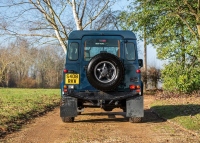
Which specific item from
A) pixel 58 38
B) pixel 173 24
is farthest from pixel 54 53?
pixel 173 24

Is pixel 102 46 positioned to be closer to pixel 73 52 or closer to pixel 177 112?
pixel 73 52

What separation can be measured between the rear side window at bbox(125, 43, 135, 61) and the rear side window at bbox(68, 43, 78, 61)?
1.42m

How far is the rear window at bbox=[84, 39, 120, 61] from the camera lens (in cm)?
940

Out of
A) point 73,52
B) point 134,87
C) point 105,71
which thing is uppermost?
point 73,52

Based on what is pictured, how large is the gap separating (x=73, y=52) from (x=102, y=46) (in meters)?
0.85

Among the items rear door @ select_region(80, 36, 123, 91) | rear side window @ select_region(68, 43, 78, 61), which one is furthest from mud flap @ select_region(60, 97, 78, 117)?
rear door @ select_region(80, 36, 123, 91)

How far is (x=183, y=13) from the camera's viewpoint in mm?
19047

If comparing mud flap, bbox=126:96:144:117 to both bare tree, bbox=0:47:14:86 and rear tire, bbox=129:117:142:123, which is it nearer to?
rear tire, bbox=129:117:142:123

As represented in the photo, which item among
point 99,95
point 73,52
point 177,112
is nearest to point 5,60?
point 177,112

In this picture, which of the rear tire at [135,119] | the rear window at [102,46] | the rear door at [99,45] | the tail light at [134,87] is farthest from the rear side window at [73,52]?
the rear tire at [135,119]

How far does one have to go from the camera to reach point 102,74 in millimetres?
8719

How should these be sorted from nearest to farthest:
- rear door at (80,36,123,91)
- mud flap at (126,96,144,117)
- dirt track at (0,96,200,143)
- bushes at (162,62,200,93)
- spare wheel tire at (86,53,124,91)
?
dirt track at (0,96,200,143)
spare wheel tire at (86,53,124,91)
mud flap at (126,96,144,117)
rear door at (80,36,123,91)
bushes at (162,62,200,93)

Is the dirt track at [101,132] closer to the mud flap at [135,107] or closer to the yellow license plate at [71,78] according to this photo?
the mud flap at [135,107]

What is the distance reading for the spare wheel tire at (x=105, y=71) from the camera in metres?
8.66
